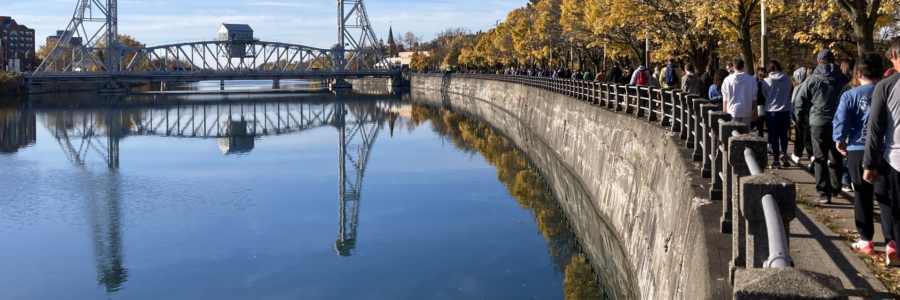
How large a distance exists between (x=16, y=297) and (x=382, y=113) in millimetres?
49219

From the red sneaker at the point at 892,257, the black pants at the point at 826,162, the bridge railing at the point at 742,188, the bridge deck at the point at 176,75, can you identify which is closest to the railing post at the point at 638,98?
the bridge railing at the point at 742,188

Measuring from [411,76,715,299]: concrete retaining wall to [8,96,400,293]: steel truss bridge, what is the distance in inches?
192

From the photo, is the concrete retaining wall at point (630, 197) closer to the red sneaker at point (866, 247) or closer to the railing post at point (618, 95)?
the railing post at point (618, 95)

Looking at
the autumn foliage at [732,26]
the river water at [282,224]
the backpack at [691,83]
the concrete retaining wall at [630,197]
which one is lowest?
the river water at [282,224]

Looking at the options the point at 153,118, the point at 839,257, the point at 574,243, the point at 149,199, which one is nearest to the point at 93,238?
the point at 149,199

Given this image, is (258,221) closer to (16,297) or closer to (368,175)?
(16,297)

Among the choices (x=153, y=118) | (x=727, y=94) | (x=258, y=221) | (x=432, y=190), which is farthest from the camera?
(x=153, y=118)

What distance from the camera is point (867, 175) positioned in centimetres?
584

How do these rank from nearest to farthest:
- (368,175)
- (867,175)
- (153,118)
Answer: (867,175) → (368,175) → (153,118)

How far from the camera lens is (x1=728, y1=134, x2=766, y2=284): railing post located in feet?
18.2

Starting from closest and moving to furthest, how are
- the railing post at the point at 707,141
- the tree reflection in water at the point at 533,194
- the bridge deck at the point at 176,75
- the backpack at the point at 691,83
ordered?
the railing post at the point at 707,141 < the tree reflection in water at the point at 533,194 < the backpack at the point at 691,83 < the bridge deck at the point at 176,75

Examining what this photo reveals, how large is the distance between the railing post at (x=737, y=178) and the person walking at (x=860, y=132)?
4.17 ft

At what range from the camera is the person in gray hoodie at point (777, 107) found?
36.9ft

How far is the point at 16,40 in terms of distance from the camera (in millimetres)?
164875
